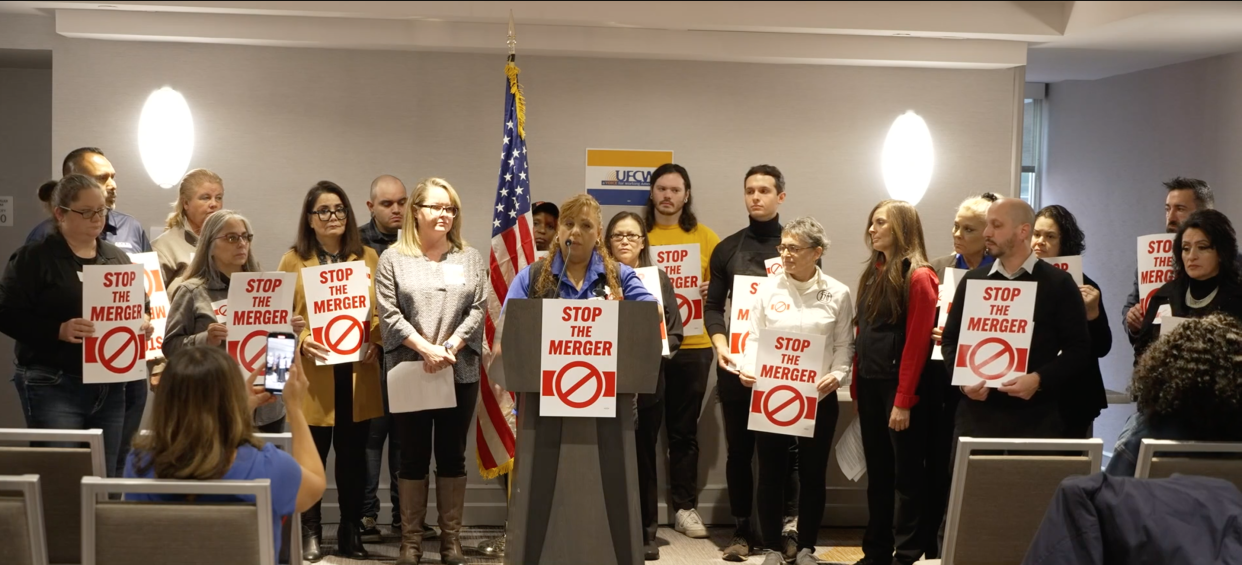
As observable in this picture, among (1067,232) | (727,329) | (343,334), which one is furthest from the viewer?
(727,329)

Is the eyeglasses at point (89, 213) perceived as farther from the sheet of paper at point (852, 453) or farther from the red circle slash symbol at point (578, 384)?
the sheet of paper at point (852, 453)

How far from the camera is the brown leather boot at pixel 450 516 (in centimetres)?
482

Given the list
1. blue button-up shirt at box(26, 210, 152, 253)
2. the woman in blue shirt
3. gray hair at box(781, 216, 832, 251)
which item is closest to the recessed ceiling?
blue button-up shirt at box(26, 210, 152, 253)

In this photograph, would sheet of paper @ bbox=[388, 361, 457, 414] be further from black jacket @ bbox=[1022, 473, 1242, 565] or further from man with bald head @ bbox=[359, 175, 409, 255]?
black jacket @ bbox=[1022, 473, 1242, 565]

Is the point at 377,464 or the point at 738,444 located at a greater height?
the point at 738,444

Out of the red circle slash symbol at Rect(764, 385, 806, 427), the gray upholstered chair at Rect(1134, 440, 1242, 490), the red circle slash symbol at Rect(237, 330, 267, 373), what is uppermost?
the red circle slash symbol at Rect(237, 330, 267, 373)

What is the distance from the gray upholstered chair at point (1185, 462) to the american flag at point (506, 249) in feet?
9.18

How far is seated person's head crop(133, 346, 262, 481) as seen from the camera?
248 centimetres

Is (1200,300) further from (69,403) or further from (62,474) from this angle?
(69,403)

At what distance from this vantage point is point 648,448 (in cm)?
507

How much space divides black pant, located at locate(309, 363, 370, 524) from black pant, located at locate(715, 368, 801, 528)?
1.73 meters

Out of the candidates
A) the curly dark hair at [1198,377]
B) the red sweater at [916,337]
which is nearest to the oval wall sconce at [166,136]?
the red sweater at [916,337]

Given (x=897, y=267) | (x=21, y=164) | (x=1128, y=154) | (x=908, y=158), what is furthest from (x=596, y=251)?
(x=1128, y=154)

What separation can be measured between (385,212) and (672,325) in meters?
1.58
